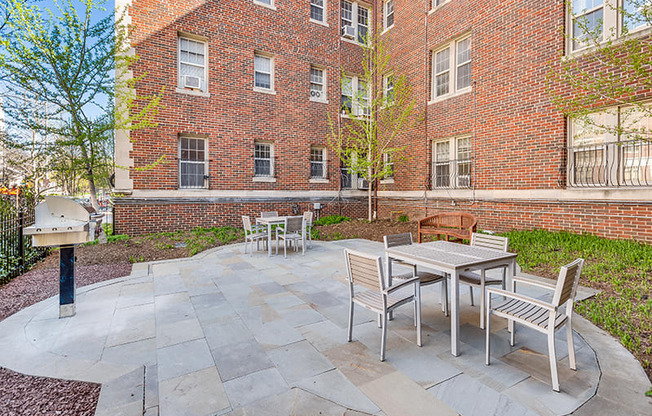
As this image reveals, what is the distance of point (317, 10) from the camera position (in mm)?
13383

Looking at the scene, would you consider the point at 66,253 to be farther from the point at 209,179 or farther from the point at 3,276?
the point at 209,179

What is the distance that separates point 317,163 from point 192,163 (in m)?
5.13

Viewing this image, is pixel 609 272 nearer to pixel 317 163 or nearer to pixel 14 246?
pixel 317 163

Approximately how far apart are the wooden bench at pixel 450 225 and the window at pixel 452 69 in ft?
17.1

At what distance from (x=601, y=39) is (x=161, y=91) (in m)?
12.0

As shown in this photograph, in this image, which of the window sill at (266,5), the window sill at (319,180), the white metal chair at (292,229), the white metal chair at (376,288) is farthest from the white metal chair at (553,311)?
the window sill at (266,5)

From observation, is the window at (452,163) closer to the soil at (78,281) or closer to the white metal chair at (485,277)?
the soil at (78,281)

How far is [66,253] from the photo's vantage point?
3682mm

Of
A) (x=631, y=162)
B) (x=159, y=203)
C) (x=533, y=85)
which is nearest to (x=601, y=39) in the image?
(x=533, y=85)

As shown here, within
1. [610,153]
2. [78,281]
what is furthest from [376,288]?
[610,153]

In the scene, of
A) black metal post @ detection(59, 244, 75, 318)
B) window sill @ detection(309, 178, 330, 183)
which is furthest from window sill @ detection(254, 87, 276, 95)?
black metal post @ detection(59, 244, 75, 318)

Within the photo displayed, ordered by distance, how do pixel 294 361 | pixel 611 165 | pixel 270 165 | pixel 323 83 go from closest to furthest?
pixel 294 361 < pixel 611 165 < pixel 270 165 < pixel 323 83

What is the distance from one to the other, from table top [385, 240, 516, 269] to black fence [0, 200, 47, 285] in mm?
6752

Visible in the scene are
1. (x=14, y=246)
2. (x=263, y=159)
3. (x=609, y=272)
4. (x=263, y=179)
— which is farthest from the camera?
(x=263, y=159)
